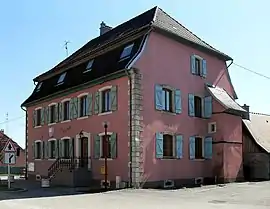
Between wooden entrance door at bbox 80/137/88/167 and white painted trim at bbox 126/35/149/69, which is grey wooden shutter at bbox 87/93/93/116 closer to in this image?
wooden entrance door at bbox 80/137/88/167

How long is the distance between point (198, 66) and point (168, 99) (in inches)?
157

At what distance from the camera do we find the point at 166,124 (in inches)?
927

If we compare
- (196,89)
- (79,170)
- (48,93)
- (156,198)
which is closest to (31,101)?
(48,93)

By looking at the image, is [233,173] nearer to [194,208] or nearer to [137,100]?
[137,100]

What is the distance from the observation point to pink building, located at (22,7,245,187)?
22328 millimetres

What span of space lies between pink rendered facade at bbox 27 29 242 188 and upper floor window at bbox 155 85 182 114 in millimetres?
337

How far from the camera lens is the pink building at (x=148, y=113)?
22.3 meters

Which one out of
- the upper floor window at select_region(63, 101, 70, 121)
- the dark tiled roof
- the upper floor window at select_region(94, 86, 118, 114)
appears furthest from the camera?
the upper floor window at select_region(63, 101, 70, 121)

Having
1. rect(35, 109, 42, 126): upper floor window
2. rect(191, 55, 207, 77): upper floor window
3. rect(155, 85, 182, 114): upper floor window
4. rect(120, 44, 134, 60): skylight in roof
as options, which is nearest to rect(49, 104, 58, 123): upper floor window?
rect(35, 109, 42, 126): upper floor window

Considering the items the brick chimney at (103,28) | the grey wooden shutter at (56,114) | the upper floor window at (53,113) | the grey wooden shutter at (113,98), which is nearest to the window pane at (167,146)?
the grey wooden shutter at (113,98)

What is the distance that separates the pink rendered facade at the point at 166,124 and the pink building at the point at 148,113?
54mm

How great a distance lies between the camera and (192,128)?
2553 cm

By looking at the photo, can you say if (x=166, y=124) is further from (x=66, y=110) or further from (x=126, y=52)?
(x=66, y=110)

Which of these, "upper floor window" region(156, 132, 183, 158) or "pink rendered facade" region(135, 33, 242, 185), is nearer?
"pink rendered facade" region(135, 33, 242, 185)
